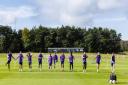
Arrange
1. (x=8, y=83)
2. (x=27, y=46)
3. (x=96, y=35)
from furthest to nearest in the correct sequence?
(x=96, y=35)
(x=27, y=46)
(x=8, y=83)

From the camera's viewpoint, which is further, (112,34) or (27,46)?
(112,34)

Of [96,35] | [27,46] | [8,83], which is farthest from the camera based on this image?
[96,35]

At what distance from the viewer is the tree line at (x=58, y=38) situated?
570 feet

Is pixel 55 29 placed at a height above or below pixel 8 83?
above

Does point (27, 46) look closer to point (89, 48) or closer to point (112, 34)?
point (89, 48)

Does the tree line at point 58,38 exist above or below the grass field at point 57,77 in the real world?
above

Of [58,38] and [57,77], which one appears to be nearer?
[57,77]

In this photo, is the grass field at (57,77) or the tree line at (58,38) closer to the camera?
the grass field at (57,77)

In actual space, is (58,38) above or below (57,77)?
above

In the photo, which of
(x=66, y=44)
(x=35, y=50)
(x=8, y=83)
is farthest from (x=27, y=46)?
(x=8, y=83)

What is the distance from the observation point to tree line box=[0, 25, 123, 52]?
570ft

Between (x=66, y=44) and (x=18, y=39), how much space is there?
21845mm

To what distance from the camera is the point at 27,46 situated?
571 ft

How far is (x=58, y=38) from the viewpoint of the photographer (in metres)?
187
